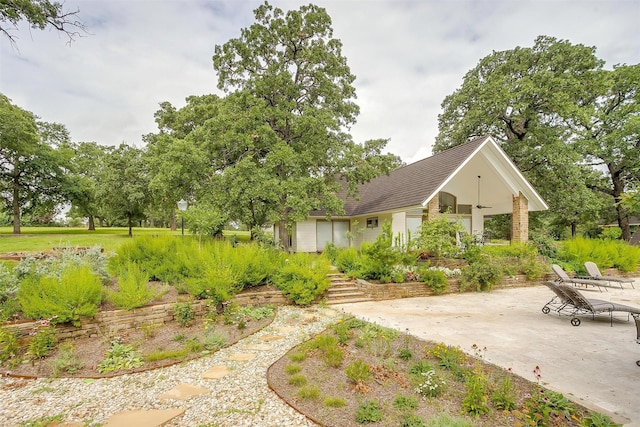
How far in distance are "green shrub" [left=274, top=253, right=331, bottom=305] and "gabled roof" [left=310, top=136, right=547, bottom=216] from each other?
652 cm

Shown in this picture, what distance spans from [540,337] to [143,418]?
20.6ft

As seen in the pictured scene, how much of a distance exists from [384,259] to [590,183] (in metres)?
19.5

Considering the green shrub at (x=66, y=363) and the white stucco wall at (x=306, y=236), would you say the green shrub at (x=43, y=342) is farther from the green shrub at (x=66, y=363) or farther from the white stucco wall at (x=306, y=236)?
the white stucco wall at (x=306, y=236)

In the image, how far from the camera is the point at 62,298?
5.29m

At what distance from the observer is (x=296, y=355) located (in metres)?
4.53

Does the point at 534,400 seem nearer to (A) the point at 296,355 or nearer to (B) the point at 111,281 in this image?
(A) the point at 296,355

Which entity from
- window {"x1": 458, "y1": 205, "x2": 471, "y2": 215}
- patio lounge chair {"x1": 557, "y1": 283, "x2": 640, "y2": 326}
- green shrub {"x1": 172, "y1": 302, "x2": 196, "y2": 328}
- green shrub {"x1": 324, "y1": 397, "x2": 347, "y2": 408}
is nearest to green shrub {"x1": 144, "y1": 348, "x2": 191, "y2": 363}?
green shrub {"x1": 172, "y1": 302, "x2": 196, "y2": 328}

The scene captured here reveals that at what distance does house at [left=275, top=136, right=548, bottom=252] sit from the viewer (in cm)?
1372

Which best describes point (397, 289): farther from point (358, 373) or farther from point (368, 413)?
point (368, 413)

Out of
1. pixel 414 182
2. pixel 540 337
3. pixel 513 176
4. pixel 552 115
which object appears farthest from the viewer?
pixel 552 115

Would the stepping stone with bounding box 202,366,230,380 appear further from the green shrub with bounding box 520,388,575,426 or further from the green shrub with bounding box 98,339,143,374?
the green shrub with bounding box 520,388,575,426

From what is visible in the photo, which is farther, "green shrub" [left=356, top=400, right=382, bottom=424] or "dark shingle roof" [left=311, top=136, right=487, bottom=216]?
"dark shingle roof" [left=311, top=136, right=487, bottom=216]

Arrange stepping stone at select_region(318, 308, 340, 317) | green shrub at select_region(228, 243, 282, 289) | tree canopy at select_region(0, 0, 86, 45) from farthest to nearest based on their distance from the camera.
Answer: green shrub at select_region(228, 243, 282, 289) → stepping stone at select_region(318, 308, 340, 317) → tree canopy at select_region(0, 0, 86, 45)

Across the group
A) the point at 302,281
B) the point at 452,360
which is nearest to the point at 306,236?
the point at 302,281
